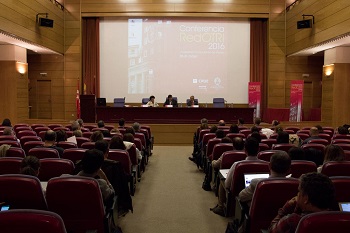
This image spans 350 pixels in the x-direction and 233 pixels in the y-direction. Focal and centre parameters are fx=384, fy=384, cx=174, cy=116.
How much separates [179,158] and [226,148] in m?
3.64

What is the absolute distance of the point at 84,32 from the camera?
15.0 m

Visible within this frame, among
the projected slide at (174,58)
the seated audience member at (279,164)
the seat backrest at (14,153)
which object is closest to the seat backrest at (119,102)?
the projected slide at (174,58)

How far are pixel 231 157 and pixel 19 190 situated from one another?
2702mm

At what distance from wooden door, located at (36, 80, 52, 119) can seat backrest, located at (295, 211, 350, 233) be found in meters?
14.8

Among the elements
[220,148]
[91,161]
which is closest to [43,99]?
[220,148]

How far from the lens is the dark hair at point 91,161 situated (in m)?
3.13

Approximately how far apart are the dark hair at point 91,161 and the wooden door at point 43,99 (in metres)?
13.0

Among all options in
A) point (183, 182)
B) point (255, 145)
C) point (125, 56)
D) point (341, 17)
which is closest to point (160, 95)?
point (125, 56)

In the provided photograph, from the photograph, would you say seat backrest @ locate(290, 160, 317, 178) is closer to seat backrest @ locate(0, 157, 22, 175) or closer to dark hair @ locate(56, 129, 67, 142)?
seat backrest @ locate(0, 157, 22, 175)

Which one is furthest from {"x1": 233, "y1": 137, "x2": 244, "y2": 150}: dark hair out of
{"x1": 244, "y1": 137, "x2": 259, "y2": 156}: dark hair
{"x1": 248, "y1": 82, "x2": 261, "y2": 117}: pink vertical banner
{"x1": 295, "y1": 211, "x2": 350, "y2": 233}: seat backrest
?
{"x1": 248, "y1": 82, "x2": 261, "y2": 117}: pink vertical banner

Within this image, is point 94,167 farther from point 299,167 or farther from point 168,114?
point 168,114

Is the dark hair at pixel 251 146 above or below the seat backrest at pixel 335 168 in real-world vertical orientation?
above

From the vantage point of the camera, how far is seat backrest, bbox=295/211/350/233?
172 centimetres

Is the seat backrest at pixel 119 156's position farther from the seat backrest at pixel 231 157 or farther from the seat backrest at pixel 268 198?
the seat backrest at pixel 268 198
